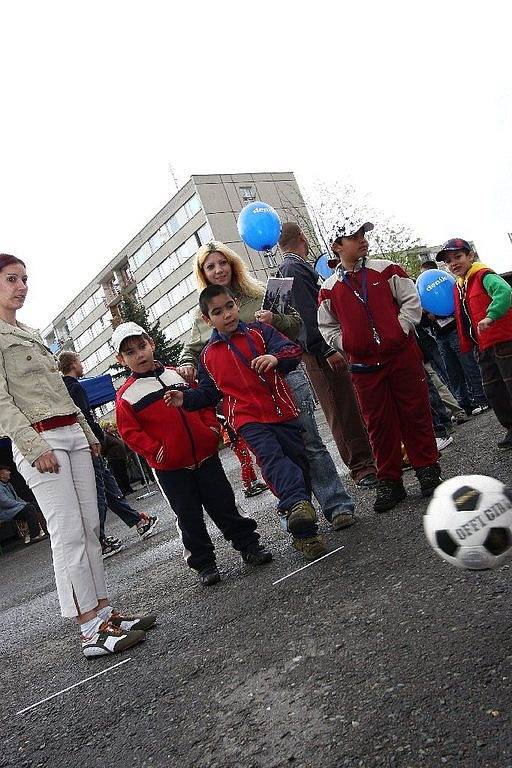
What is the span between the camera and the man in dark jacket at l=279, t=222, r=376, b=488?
5008mm

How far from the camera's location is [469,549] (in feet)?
6.89

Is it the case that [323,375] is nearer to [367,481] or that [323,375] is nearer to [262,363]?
[367,481]

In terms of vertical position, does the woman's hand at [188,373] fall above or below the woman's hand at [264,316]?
below

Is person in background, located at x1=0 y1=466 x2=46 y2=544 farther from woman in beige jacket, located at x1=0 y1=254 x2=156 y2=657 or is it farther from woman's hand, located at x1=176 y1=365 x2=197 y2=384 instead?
woman in beige jacket, located at x1=0 y1=254 x2=156 y2=657

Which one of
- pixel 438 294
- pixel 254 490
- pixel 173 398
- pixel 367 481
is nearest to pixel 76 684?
pixel 173 398

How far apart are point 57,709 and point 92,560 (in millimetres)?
802

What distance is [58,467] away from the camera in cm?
334

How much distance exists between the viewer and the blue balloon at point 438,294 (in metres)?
7.05

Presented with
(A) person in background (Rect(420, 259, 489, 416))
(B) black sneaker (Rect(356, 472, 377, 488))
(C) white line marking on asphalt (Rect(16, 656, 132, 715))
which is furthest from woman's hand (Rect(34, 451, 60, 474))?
(A) person in background (Rect(420, 259, 489, 416))

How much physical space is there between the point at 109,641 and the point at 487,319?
3.19 m

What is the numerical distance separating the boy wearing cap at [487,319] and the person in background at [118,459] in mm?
9705

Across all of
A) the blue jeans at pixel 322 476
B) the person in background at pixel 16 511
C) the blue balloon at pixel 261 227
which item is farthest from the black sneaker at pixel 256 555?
the person in background at pixel 16 511

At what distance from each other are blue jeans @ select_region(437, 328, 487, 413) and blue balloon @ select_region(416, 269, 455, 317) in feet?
1.82

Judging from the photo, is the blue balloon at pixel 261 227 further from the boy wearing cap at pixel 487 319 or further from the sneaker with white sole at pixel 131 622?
the sneaker with white sole at pixel 131 622
